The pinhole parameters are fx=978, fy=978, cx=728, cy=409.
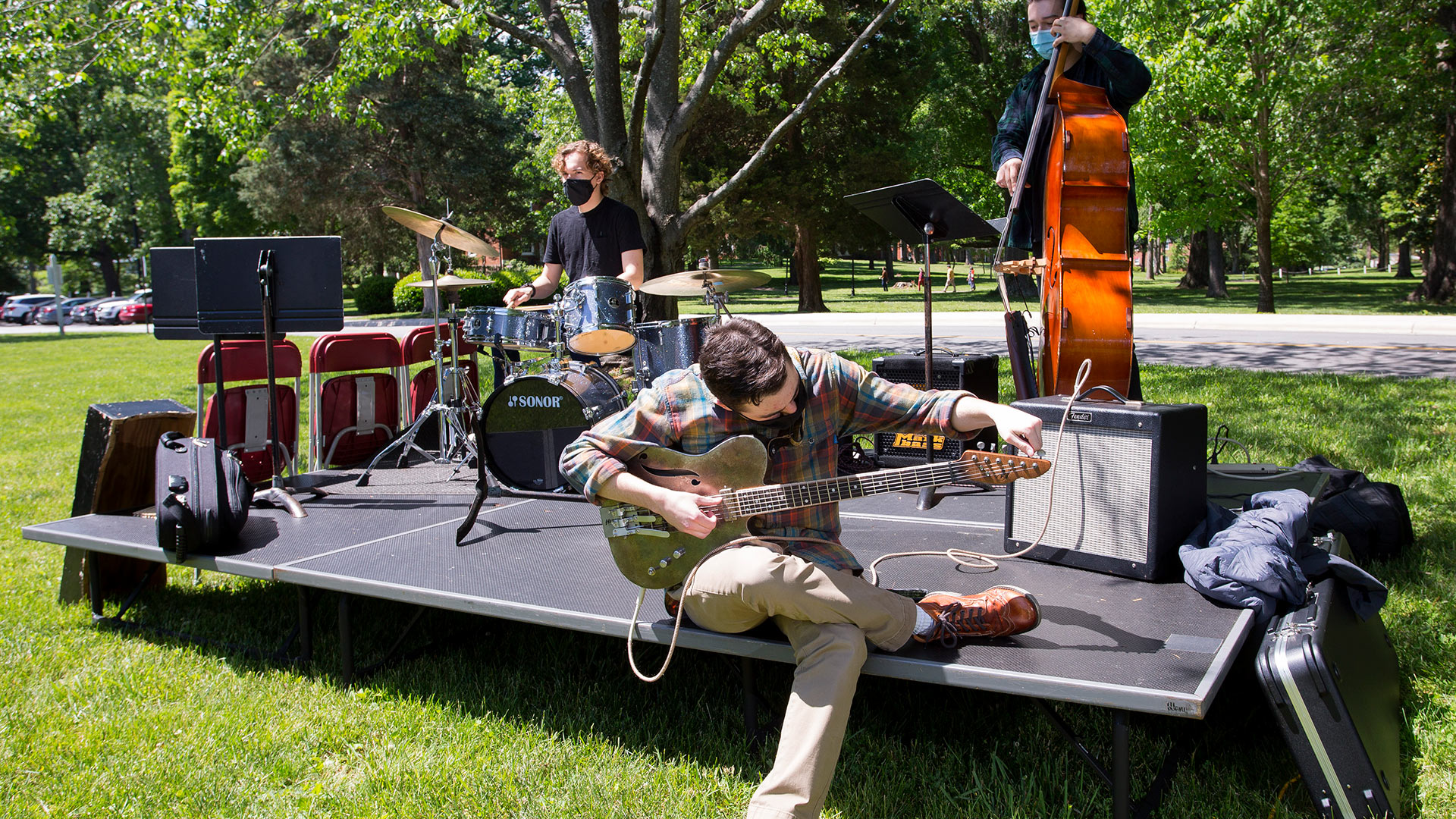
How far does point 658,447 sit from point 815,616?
2.17 ft

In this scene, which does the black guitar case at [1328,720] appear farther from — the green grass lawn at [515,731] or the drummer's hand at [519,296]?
the drummer's hand at [519,296]

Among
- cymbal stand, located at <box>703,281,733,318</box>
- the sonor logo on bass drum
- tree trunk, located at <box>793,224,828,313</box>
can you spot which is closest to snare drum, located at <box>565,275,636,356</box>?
the sonor logo on bass drum

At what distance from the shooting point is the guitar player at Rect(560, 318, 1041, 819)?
257cm

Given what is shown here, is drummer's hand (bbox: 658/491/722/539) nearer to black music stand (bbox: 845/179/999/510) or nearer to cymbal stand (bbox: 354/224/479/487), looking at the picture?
black music stand (bbox: 845/179/999/510)

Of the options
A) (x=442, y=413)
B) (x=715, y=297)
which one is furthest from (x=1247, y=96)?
(x=442, y=413)

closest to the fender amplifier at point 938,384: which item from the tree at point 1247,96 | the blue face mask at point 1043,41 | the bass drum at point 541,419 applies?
the bass drum at point 541,419

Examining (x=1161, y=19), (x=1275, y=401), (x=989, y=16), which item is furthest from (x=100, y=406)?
(x=989, y=16)

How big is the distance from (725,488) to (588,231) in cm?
357

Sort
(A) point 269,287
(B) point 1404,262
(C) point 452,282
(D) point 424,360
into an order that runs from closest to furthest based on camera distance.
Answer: (A) point 269,287 < (C) point 452,282 < (D) point 424,360 < (B) point 1404,262

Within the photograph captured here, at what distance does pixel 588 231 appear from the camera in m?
6.04

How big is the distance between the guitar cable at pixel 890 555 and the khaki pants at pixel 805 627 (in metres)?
0.05

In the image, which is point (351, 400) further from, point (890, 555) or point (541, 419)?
point (890, 555)

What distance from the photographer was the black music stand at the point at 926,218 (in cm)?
482

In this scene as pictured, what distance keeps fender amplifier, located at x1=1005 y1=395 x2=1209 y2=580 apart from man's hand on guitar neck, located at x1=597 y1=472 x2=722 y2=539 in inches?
51.9
